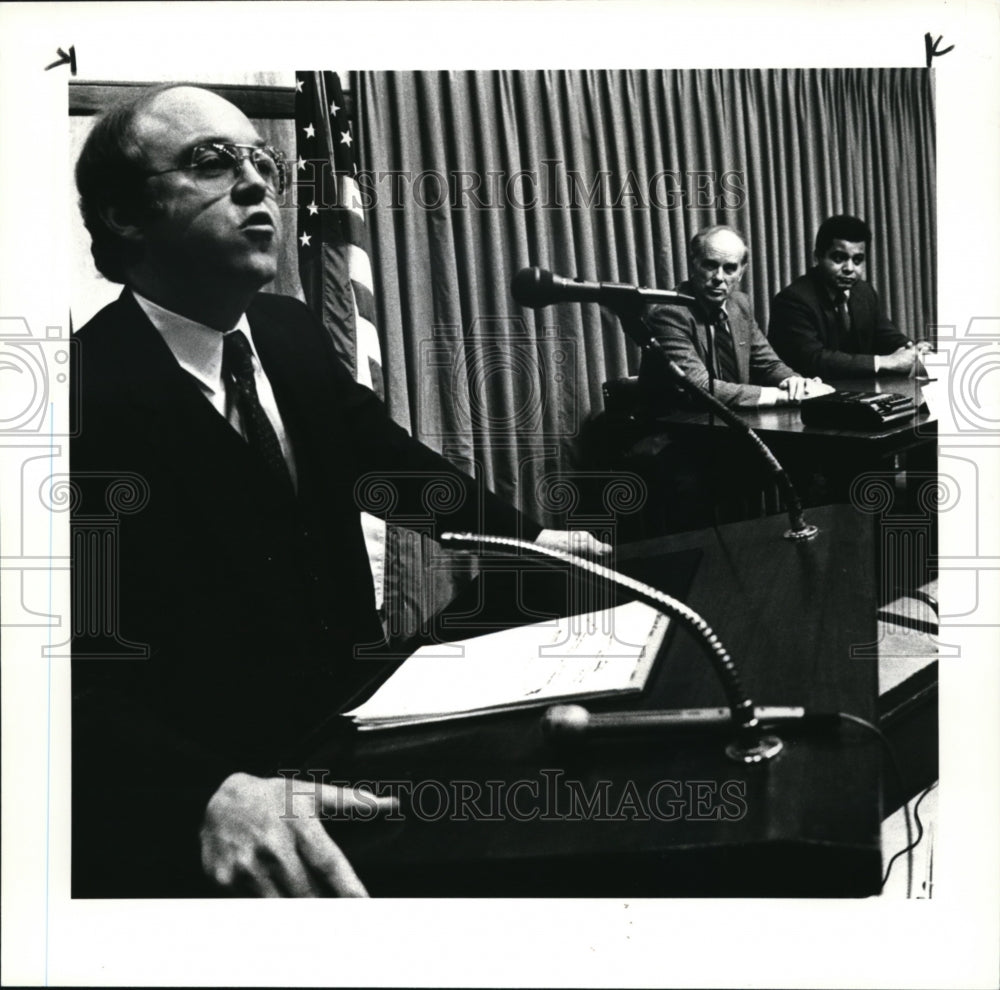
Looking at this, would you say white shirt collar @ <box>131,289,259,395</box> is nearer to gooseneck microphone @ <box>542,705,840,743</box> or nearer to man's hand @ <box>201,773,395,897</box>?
man's hand @ <box>201,773,395,897</box>

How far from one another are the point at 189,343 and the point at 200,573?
0.40 metres

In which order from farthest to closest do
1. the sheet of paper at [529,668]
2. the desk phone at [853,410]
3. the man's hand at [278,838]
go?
the desk phone at [853,410] → the man's hand at [278,838] → the sheet of paper at [529,668]

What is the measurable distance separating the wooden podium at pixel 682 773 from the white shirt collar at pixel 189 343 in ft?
1.94

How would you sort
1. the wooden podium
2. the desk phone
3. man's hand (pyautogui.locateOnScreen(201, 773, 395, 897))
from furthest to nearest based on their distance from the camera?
the desk phone, man's hand (pyautogui.locateOnScreen(201, 773, 395, 897)), the wooden podium

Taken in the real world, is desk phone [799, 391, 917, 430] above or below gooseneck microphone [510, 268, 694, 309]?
below

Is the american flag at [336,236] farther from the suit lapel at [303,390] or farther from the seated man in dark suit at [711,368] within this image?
the seated man in dark suit at [711,368]

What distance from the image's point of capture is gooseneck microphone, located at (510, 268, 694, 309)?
6.04 feet

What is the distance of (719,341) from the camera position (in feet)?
6.06

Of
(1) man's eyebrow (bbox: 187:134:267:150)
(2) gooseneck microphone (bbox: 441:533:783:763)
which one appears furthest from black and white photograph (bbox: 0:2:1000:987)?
(2) gooseneck microphone (bbox: 441:533:783:763)

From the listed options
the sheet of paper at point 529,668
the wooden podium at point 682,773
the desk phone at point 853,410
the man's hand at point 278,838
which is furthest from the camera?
the desk phone at point 853,410

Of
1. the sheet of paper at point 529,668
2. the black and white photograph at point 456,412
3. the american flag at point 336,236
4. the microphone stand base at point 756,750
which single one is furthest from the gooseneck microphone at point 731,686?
the american flag at point 336,236

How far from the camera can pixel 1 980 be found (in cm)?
190

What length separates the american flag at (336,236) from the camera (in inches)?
72.4

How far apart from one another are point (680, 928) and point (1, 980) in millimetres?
1249
